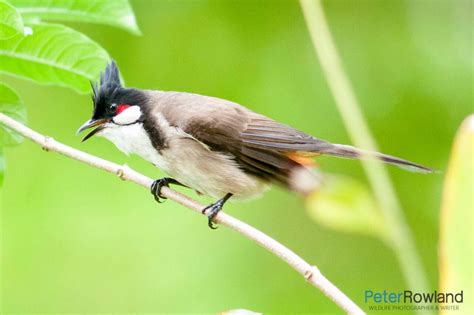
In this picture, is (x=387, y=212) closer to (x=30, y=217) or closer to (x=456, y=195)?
(x=456, y=195)

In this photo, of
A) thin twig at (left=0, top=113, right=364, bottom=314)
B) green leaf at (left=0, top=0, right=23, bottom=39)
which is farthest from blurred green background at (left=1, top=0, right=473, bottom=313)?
green leaf at (left=0, top=0, right=23, bottom=39)

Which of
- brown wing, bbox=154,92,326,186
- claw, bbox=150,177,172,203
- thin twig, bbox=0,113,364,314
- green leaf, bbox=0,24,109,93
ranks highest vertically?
brown wing, bbox=154,92,326,186

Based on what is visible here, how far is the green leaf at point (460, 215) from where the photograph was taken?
17.2 inches

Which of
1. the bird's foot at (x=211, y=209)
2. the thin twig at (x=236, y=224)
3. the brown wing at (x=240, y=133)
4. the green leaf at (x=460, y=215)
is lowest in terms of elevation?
the green leaf at (x=460, y=215)

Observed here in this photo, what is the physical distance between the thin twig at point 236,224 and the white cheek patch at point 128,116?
0.48 metres

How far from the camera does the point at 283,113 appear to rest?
3598 millimetres

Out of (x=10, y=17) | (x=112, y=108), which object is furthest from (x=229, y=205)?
(x=10, y=17)

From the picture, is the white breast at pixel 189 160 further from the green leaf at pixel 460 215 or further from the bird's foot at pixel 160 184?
the green leaf at pixel 460 215

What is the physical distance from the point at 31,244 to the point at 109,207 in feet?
1.38

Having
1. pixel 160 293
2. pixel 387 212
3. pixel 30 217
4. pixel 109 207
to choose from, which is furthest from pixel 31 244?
pixel 387 212

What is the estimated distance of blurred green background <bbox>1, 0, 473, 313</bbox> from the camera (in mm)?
3379

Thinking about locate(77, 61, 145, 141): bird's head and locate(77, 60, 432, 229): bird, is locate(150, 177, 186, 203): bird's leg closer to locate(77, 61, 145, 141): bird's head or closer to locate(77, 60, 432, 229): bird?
locate(77, 60, 432, 229): bird

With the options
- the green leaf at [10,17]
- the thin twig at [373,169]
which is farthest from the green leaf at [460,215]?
the green leaf at [10,17]

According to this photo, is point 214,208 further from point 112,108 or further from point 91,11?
point 91,11
